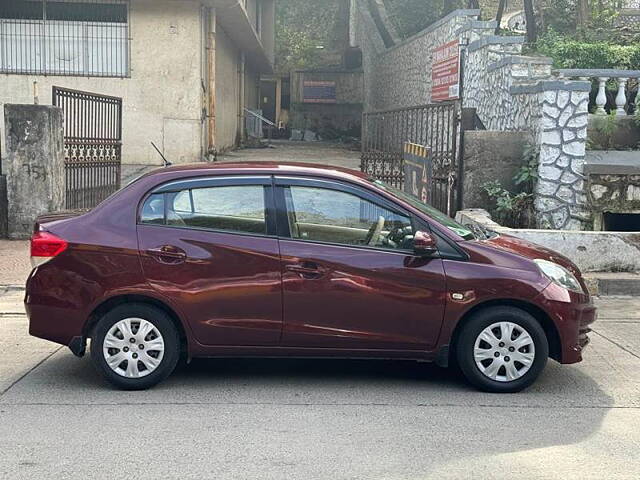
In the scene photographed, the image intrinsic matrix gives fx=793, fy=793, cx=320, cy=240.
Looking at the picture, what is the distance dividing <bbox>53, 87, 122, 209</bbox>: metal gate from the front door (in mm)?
6496

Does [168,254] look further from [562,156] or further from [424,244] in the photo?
[562,156]

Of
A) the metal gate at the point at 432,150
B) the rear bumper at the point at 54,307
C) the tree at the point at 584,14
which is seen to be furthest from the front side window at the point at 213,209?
the tree at the point at 584,14

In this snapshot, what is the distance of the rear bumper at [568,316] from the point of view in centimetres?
562

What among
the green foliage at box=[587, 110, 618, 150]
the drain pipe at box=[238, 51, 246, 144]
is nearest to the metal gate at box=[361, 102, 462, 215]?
the green foliage at box=[587, 110, 618, 150]

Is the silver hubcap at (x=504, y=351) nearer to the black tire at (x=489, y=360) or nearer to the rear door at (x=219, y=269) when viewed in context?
the black tire at (x=489, y=360)

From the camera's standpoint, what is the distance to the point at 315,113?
3312cm

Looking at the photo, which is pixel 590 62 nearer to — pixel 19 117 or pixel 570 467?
pixel 19 117

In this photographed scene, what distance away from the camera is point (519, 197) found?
34.7 feet

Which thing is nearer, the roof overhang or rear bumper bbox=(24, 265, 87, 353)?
rear bumper bbox=(24, 265, 87, 353)

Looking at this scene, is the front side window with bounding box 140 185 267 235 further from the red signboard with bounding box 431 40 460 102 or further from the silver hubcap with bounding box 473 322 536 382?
the red signboard with bounding box 431 40 460 102

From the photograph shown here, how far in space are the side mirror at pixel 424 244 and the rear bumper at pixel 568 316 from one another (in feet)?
2.74

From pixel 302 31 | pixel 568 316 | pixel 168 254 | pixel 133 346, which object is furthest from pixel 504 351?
pixel 302 31

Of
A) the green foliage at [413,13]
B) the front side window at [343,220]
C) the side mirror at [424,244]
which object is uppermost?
the green foliage at [413,13]

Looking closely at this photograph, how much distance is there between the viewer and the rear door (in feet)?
18.3
